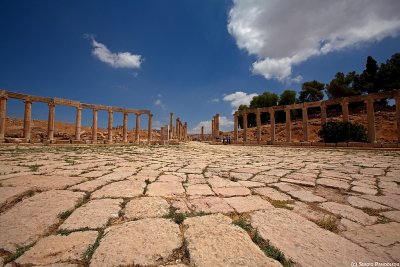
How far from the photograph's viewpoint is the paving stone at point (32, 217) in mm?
1709

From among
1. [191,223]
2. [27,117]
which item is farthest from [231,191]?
[27,117]

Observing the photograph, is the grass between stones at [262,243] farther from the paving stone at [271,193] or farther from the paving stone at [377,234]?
the paving stone at [271,193]

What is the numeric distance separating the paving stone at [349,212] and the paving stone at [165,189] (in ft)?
6.21

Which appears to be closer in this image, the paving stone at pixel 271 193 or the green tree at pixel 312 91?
the paving stone at pixel 271 193

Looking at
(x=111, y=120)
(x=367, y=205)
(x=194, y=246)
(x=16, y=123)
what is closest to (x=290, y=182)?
(x=367, y=205)

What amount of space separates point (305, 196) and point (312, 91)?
5008cm

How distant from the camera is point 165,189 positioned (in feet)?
Result: 10.4

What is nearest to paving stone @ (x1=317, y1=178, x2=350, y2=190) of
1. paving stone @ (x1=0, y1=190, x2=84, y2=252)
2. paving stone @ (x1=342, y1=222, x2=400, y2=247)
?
paving stone @ (x1=342, y1=222, x2=400, y2=247)

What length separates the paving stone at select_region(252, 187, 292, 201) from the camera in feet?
9.61

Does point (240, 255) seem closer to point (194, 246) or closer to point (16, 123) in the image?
point (194, 246)

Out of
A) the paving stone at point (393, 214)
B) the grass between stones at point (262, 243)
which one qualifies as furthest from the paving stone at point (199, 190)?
the paving stone at point (393, 214)

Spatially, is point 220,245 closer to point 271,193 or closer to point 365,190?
point 271,193

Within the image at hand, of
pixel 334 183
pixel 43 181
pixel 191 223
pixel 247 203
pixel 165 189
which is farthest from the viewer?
pixel 334 183

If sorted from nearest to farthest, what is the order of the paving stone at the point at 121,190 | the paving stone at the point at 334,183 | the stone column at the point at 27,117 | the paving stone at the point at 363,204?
the paving stone at the point at 363,204
the paving stone at the point at 121,190
the paving stone at the point at 334,183
the stone column at the point at 27,117
